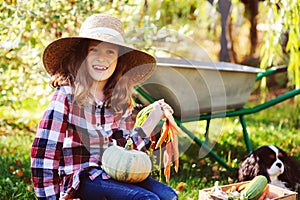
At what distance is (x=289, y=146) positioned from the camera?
13.3ft

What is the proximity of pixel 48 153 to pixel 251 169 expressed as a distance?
54.4 inches

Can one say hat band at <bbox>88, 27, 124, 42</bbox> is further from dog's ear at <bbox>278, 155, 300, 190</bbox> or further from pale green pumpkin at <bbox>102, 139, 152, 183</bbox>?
dog's ear at <bbox>278, 155, 300, 190</bbox>

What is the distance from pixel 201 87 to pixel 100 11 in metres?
1.02

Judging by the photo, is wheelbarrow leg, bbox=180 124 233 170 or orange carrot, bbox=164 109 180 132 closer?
orange carrot, bbox=164 109 180 132

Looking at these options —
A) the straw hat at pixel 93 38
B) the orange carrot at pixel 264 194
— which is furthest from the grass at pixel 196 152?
the straw hat at pixel 93 38

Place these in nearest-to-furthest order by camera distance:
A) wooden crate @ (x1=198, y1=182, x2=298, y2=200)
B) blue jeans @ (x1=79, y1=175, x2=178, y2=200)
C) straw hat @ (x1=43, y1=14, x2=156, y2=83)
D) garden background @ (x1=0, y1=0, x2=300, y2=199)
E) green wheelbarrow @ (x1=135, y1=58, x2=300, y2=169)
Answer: blue jeans @ (x1=79, y1=175, x2=178, y2=200), straw hat @ (x1=43, y1=14, x2=156, y2=83), wooden crate @ (x1=198, y1=182, x2=298, y2=200), green wheelbarrow @ (x1=135, y1=58, x2=300, y2=169), garden background @ (x1=0, y1=0, x2=300, y2=199)

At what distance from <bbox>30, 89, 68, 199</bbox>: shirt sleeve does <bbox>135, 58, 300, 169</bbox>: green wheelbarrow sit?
1.00m

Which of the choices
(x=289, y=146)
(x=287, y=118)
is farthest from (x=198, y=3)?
(x=289, y=146)

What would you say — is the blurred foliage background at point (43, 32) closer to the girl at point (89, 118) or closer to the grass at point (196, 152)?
the grass at point (196, 152)

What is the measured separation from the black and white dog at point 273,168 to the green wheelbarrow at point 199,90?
378mm

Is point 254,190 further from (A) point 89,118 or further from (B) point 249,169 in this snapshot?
(A) point 89,118

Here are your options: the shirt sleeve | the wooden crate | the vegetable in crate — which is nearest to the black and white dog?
the wooden crate

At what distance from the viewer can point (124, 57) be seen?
2.38m

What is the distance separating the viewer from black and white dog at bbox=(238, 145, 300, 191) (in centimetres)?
285
